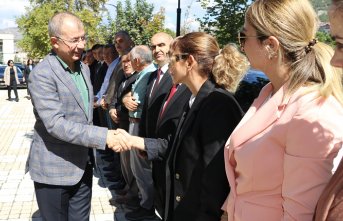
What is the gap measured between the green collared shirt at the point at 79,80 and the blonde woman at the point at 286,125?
1.40 metres

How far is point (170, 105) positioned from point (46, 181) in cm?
112

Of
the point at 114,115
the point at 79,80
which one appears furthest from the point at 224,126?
the point at 114,115

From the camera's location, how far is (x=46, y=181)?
8.66 feet

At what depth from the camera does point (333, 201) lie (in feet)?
3.84

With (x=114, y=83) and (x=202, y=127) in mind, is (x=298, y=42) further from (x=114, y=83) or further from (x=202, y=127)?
(x=114, y=83)

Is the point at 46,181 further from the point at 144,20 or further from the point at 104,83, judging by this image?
the point at 144,20

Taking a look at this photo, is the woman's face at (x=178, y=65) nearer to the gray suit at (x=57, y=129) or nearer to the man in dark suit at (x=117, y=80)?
the gray suit at (x=57, y=129)

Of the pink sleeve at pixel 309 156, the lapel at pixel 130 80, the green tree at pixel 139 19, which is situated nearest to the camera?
the pink sleeve at pixel 309 156

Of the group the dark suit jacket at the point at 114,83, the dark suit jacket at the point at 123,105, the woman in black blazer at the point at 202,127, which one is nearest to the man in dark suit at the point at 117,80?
the dark suit jacket at the point at 114,83

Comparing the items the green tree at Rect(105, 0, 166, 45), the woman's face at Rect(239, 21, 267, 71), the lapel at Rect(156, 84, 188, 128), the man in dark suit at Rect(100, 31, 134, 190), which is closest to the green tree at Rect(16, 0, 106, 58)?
the green tree at Rect(105, 0, 166, 45)

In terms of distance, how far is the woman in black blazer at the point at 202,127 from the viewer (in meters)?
2.16

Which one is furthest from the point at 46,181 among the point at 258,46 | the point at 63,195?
the point at 258,46

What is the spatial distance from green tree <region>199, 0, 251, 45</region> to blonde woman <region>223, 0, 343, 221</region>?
3424 millimetres

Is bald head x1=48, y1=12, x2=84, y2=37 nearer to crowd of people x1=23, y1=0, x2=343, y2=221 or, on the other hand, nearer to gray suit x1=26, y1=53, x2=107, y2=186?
crowd of people x1=23, y1=0, x2=343, y2=221
